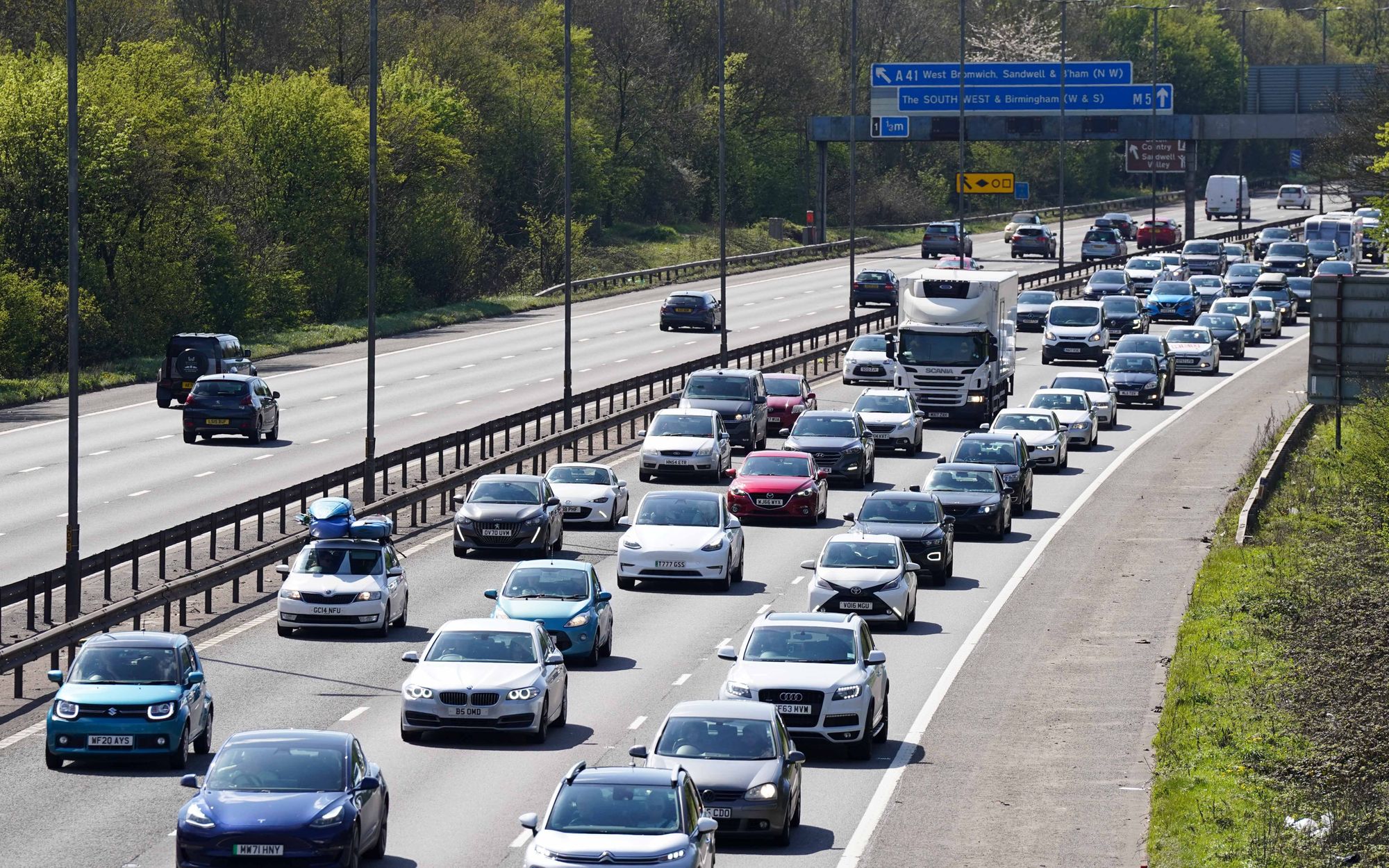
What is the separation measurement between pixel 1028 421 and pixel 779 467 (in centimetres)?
927

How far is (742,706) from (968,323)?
116 feet

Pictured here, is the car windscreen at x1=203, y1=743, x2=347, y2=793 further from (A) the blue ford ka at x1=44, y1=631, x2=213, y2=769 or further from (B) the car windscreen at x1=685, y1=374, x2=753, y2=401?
(B) the car windscreen at x1=685, y1=374, x2=753, y2=401

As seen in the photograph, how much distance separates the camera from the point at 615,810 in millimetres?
18031

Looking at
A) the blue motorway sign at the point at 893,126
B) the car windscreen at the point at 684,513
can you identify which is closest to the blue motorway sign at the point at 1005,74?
the blue motorway sign at the point at 893,126

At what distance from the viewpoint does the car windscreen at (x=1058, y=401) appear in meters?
55.1

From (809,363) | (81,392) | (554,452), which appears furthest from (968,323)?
(81,392)

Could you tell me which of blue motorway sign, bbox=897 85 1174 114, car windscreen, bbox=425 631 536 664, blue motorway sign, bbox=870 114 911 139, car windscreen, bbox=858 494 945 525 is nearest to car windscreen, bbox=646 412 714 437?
car windscreen, bbox=858 494 945 525

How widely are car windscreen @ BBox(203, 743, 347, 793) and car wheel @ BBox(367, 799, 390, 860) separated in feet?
2.43

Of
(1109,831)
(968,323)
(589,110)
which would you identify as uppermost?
(589,110)

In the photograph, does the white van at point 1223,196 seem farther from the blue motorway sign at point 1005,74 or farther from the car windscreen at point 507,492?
the car windscreen at point 507,492

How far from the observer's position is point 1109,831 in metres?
21.7

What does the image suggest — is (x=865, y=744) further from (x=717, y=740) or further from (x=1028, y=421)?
(x=1028, y=421)

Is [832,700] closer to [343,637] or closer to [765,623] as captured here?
[765,623]

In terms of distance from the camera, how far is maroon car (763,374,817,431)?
2197 inches
